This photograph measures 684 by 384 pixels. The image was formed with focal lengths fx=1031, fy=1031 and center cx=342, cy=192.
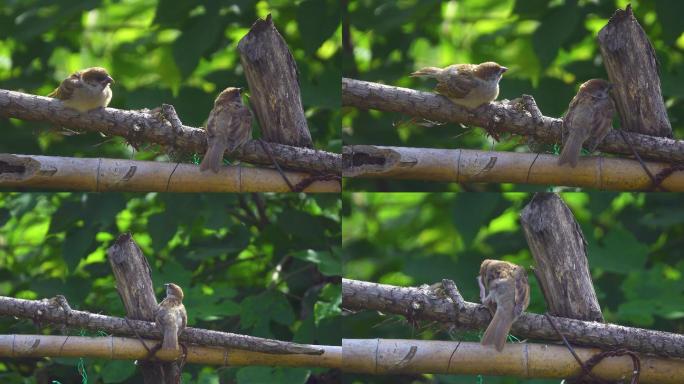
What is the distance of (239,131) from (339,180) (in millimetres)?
344

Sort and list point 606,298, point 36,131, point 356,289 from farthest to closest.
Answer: point 606,298
point 36,131
point 356,289

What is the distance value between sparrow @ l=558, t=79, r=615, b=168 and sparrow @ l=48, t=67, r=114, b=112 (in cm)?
128

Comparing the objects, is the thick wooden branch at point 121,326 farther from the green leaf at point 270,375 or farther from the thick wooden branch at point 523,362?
the thick wooden branch at point 523,362

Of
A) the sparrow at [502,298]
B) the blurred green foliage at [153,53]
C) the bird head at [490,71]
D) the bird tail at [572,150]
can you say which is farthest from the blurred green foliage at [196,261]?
the bird tail at [572,150]

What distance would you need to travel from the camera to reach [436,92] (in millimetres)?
2814

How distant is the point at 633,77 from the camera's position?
278 centimetres

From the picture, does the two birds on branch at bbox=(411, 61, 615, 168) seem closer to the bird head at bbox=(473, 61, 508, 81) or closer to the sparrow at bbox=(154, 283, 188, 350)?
the bird head at bbox=(473, 61, 508, 81)

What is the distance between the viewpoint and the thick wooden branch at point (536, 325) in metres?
2.72

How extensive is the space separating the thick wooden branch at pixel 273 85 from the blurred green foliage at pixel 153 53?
72 mm

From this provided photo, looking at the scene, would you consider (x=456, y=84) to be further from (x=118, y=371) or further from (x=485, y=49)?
(x=118, y=371)

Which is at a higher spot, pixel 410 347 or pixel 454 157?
pixel 454 157

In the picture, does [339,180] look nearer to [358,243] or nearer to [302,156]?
[302,156]

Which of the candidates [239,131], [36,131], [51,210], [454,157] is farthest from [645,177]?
[51,210]

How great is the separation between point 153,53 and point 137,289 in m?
0.92
